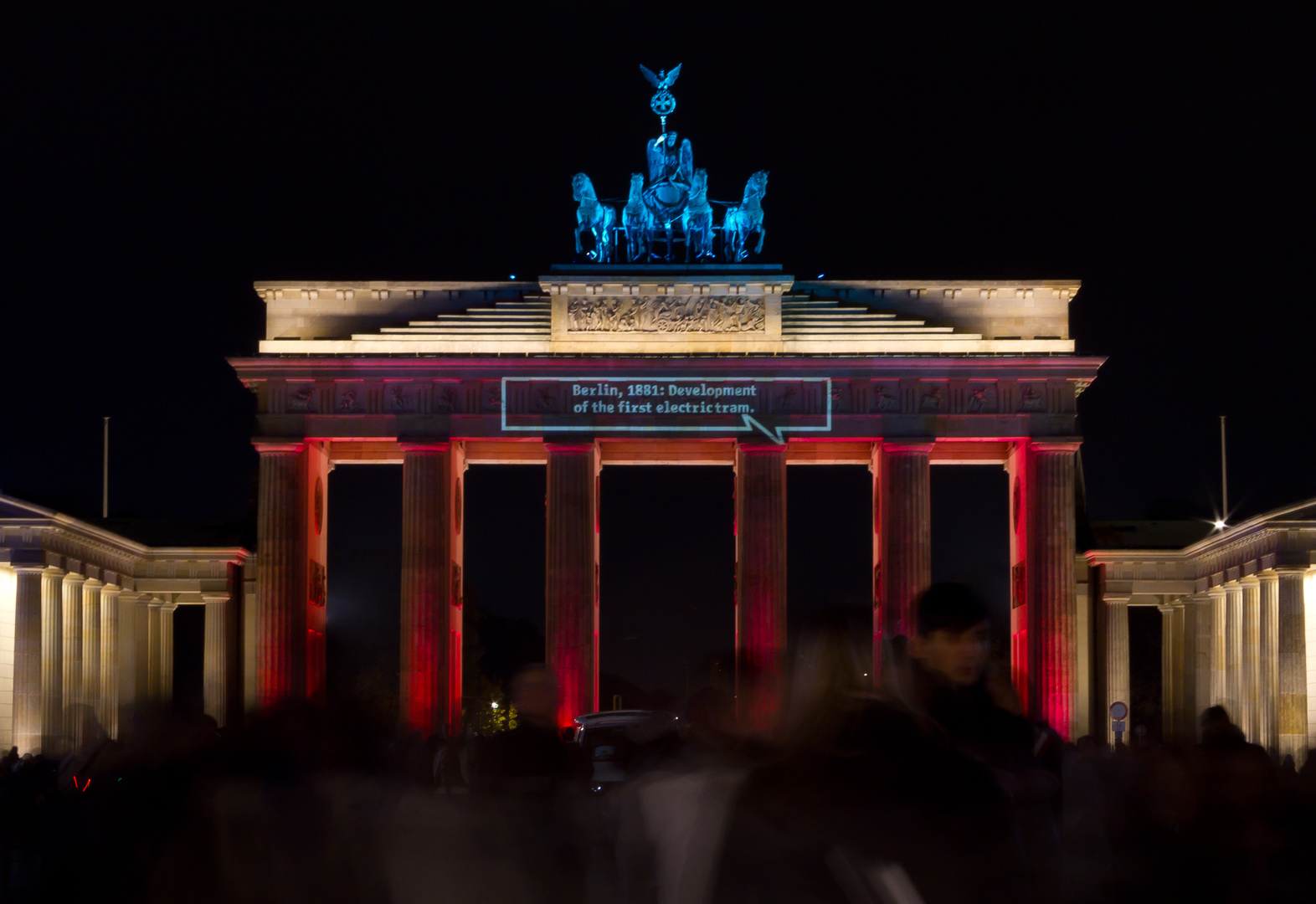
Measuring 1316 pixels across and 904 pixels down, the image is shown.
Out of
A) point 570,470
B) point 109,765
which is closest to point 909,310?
point 570,470

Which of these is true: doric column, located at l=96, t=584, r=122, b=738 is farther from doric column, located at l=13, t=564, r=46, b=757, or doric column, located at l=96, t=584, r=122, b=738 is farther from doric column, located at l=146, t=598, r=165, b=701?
doric column, located at l=13, t=564, r=46, b=757

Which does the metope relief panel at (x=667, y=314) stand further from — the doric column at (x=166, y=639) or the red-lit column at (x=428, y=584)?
the doric column at (x=166, y=639)

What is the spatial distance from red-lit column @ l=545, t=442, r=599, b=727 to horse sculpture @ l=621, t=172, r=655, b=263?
7556 millimetres

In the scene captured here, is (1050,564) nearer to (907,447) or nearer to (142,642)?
(907,447)

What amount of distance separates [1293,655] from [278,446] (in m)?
35.2

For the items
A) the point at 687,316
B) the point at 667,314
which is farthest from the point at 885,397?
the point at 667,314

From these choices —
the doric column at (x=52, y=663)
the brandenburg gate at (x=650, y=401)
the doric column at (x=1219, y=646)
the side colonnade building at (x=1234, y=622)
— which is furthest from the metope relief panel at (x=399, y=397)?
the doric column at (x=1219, y=646)

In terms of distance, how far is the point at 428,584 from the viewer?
61.5m

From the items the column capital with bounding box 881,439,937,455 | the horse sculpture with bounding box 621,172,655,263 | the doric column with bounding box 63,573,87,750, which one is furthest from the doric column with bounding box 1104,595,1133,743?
the doric column with bounding box 63,573,87,750

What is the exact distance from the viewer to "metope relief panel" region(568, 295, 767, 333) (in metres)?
62.5

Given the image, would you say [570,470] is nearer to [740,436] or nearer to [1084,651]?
[740,436]

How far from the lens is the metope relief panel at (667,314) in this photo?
205 feet

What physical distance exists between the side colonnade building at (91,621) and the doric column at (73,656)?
2.4 inches

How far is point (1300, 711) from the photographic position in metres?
51.4
